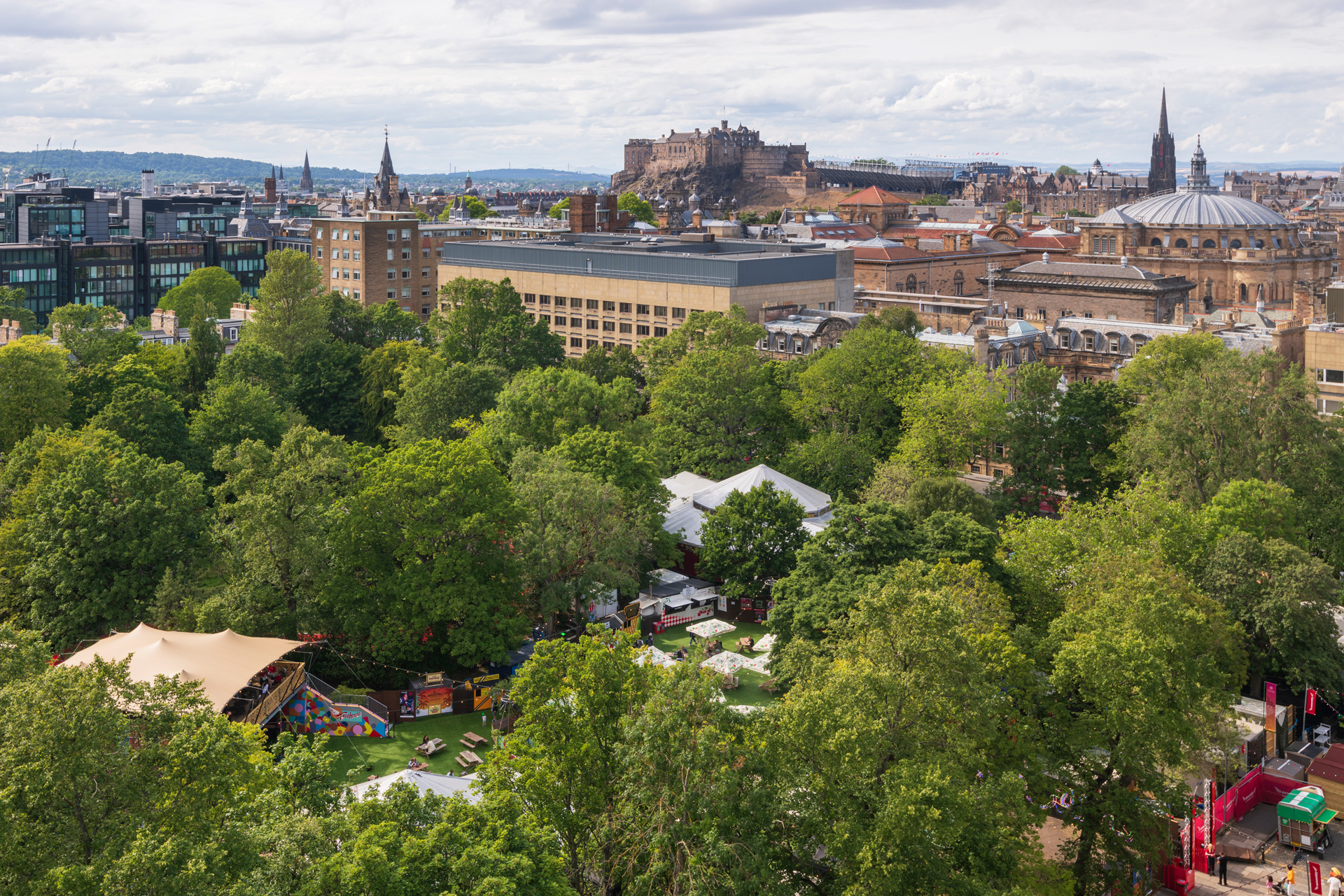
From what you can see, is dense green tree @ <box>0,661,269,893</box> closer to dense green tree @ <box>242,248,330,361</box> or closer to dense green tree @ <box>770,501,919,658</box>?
dense green tree @ <box>770,501,919,658</box>

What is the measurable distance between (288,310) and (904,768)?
75714 millimetres

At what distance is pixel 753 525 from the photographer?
56125 millimetres

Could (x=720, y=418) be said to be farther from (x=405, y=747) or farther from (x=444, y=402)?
(x=405, y=747)

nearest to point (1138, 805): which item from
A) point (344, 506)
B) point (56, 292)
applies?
point (344, 506)

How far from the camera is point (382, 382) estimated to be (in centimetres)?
8544

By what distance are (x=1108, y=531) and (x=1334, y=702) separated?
983 centimetres

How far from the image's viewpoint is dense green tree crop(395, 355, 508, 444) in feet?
→ 245

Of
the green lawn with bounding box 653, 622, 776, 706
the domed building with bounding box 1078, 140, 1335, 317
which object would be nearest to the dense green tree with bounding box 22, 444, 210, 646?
the green lawn with bounding box 653, 622, 776, 706

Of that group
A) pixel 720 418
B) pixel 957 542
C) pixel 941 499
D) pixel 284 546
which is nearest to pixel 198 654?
pixel 284 546

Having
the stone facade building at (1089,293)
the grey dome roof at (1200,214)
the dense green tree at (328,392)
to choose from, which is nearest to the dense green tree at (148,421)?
the dense green tree at (328,392)

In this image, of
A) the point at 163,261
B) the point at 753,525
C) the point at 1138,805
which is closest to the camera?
the point at 1138,805

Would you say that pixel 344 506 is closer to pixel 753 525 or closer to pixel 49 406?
pixel 753 525

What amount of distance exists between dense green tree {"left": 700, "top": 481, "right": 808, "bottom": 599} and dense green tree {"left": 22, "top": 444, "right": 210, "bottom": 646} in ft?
73.3

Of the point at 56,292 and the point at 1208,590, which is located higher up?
the point at 56,292
